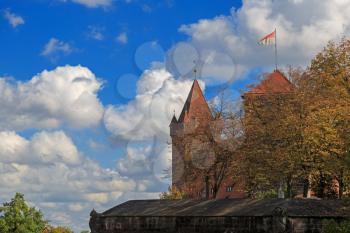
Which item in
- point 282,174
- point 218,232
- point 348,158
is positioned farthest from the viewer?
point 282,174

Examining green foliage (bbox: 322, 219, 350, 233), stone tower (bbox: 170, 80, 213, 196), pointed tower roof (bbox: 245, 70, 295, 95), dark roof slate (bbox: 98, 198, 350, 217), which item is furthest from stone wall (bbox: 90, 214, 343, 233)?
pointed tower roof (bbox: 245, 70, 295, 95)

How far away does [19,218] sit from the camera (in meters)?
55.4

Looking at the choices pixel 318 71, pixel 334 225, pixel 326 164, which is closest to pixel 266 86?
pixel 318 71

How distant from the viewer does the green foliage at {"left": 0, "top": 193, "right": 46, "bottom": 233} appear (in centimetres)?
5483

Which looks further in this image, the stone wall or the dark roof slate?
the dark roof slate

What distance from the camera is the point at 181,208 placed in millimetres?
39688

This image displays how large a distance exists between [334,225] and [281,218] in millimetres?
5917

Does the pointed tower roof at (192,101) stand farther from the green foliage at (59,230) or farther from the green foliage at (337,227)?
the green foliage at (337,227)

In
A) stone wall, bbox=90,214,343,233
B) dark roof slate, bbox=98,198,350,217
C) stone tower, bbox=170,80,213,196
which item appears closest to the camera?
stone wall, bbox=90,214,343,233

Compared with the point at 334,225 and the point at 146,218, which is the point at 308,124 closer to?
the point at 146,218

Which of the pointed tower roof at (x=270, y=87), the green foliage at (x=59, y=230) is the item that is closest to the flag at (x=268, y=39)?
the pointed tower roof at (x=270, y=87)

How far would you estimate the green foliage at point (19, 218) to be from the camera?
5483cm

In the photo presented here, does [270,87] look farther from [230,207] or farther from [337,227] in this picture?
[337,227]

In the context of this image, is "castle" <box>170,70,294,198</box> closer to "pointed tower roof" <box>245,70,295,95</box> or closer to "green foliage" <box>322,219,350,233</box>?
"pointed tower roof" <box>245,70,295,95</box>
